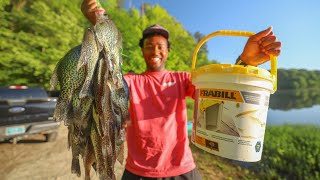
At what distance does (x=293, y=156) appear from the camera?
8422mm

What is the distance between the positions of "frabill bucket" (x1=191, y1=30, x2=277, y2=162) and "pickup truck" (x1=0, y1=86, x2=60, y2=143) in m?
6.87

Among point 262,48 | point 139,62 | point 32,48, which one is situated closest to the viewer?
point 262,48

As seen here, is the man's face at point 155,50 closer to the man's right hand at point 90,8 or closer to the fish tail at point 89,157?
the man's right hand at point 90,8

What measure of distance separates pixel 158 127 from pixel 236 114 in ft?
3.15

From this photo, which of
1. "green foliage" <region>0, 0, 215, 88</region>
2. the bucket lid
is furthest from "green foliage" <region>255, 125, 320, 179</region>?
"green foliage" <region>0, 0, 215, 88</region>

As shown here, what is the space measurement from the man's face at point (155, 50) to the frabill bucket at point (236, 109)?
921 mm

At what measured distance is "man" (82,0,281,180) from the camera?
97.4 inches

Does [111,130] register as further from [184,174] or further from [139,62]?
[139,62]

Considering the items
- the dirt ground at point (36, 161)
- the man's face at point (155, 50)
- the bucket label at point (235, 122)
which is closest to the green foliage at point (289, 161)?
the dirt ground at point (36, 161)

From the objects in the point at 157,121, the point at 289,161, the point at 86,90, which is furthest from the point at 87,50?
the point at 289,161

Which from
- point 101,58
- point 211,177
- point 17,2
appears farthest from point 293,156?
point 17,2

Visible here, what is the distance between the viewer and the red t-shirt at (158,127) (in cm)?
247

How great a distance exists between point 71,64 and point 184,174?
1522 millimetres

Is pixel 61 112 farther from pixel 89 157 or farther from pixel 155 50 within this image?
pixel 155 50
